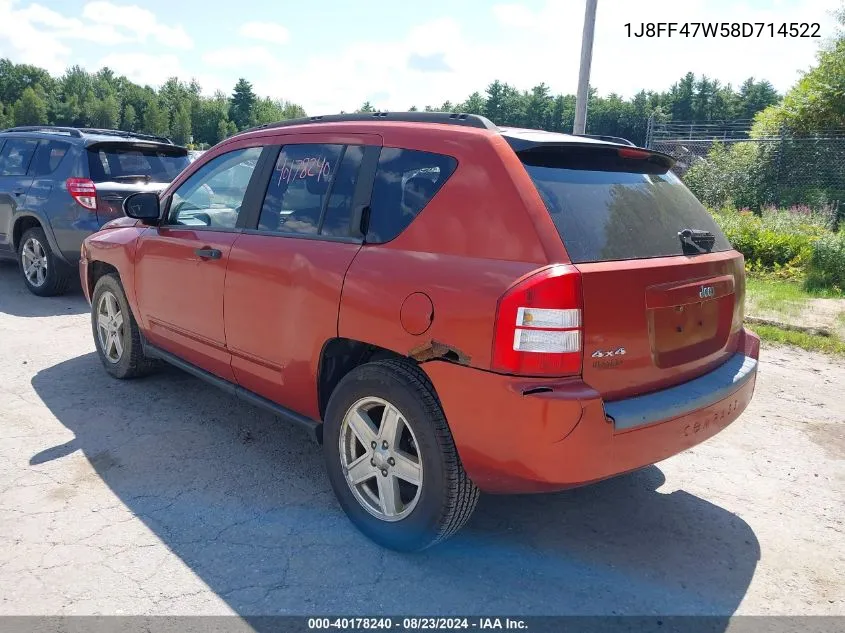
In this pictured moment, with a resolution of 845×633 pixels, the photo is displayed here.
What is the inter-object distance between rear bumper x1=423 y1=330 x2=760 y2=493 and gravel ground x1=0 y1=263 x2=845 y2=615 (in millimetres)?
575

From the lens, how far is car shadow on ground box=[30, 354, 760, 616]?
2658mm

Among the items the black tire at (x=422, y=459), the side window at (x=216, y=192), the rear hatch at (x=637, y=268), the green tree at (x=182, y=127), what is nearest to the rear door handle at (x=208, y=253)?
the side window at (x=216, y=192)

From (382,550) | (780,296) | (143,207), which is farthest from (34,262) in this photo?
(780,296)

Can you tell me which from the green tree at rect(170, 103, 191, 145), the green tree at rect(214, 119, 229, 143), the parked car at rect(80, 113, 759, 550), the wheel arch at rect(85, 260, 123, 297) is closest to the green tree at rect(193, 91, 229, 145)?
the green tree at rect(214, 119, 229, 143)

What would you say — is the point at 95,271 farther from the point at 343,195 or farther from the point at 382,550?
the point at 382,550

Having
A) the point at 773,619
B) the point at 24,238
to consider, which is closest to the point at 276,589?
the point at 773,619

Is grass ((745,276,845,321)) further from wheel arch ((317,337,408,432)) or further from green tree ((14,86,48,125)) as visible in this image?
green tree ((14,86,48,125))

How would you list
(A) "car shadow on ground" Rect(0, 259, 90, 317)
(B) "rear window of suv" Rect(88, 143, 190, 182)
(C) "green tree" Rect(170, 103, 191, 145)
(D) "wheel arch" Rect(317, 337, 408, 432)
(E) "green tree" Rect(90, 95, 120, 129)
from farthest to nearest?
(C) "green tree" Rect(170, 103, 191, 145) → (E) "green tree" Rect(90, 95, 120, 129) → (B) "rear window of suv" Rect(88, 143, 190, 182) → (A) "car shadow on ground" Rect(0, 259, 90, 317) → (D) "wheel arch" Rect(317, 337, 408, 432)

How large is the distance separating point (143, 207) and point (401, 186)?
2.23 metres

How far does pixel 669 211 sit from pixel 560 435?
135cm

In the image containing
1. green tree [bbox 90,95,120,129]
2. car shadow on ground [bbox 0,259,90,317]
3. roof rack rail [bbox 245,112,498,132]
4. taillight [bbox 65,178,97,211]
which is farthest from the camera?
green tree [bbox 90,95,120,129]

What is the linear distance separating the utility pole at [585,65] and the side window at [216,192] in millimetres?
5585

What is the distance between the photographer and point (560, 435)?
2.35 metres

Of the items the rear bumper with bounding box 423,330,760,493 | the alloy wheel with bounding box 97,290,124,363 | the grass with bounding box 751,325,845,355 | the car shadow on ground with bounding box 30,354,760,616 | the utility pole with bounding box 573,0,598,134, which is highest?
the utility pole with bounding box 573,0,598,134
